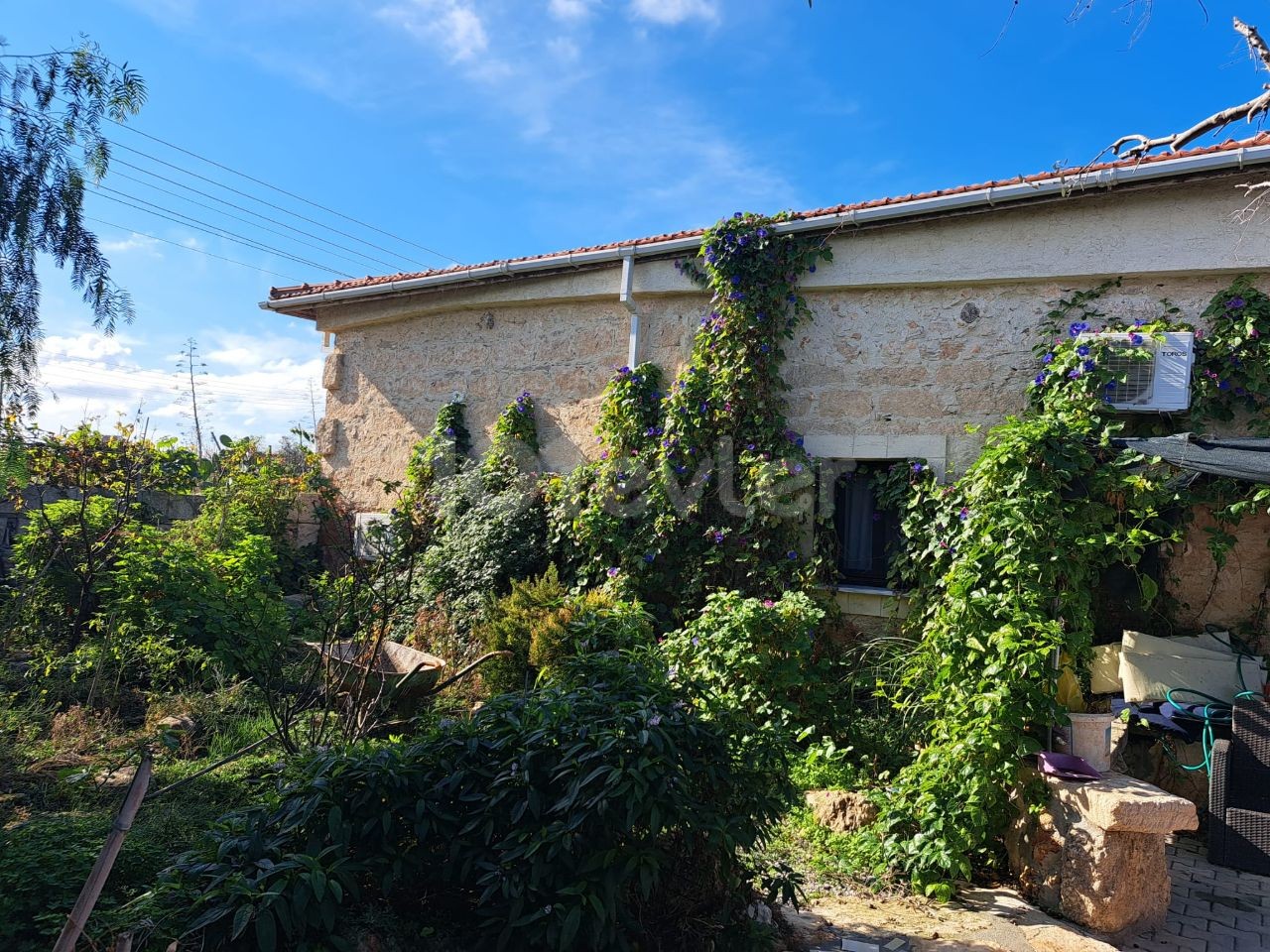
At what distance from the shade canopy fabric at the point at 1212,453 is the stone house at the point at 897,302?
1.08 meters

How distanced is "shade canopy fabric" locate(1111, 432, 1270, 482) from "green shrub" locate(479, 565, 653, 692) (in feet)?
10.6

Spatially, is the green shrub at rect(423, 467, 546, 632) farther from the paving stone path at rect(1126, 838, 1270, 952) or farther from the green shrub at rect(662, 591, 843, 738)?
the paving stone path at rect(1126, 838, 1270, 952)

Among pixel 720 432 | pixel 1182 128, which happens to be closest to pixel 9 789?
pixel 720 432

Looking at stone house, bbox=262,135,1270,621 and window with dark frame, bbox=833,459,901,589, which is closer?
stone house, bbox=262,135,1270,621

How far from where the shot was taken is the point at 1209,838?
459cm

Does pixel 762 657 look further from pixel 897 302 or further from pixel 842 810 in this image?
pixel 897 302

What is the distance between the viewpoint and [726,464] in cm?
718

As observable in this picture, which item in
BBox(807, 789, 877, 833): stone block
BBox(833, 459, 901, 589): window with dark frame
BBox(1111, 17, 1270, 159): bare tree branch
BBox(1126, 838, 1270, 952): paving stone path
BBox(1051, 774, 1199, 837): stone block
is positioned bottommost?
BBox(1126, 838, 1270, 952): paving stone path

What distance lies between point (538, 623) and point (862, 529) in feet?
9.17

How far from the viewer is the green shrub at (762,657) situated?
17.1ft

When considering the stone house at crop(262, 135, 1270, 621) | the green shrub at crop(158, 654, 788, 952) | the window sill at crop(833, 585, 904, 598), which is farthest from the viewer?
the window sill at crop(833, 585, 904, 598)

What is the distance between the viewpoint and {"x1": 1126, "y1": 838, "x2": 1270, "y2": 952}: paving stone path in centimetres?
367

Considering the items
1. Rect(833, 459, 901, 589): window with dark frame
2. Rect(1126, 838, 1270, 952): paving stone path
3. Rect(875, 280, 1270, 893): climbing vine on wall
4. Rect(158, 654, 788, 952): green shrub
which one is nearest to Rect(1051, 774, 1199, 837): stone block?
Rect(875, 280, 1270, 893): climbing vine on wall

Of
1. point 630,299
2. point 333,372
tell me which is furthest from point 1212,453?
point 333,372
